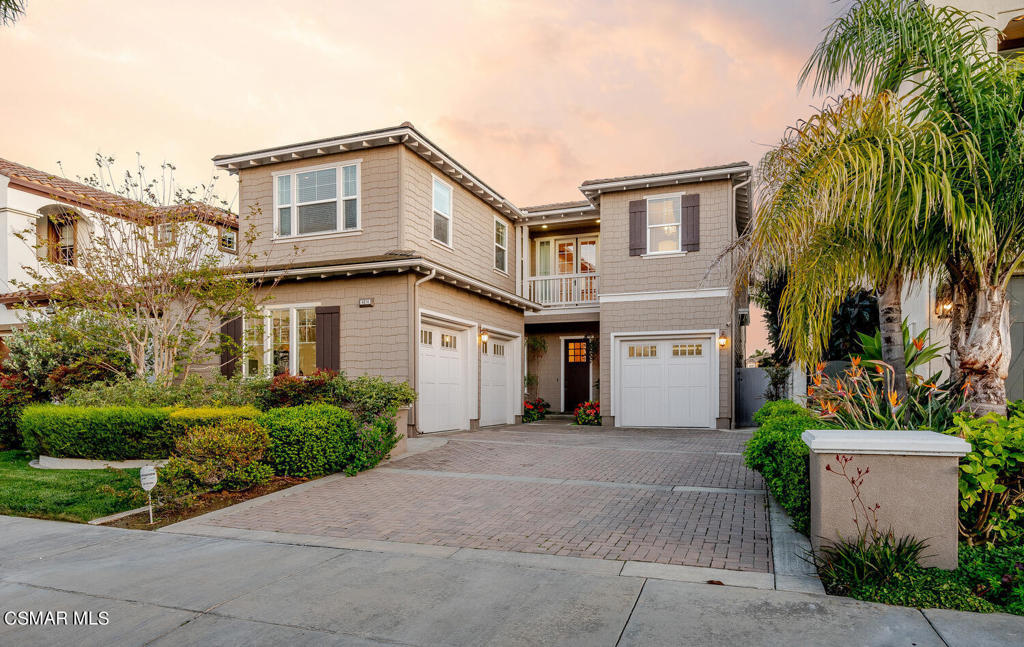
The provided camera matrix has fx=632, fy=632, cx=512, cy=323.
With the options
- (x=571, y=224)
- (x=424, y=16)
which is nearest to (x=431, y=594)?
(x=424, y=16)

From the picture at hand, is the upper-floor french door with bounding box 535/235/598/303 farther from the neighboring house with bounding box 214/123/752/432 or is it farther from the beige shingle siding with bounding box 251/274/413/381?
the beige shingle siding with bounding box 251/274/413/381

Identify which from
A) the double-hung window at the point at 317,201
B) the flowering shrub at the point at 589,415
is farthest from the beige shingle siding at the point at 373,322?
the flowering shrub at the point at 589,415

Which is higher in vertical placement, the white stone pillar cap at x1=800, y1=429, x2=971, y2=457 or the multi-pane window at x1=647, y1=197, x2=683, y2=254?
the multi-pane window at x1=647, y1=197, x2=683, y2=254

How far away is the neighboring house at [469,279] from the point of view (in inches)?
518

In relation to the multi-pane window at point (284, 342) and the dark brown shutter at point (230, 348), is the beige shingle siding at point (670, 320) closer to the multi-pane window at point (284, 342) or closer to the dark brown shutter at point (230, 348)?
the multi-pane window at point (284, 342)

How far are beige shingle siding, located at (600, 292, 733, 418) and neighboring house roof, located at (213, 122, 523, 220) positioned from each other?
5137 millimetres

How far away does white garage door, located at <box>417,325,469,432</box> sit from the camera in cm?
1348

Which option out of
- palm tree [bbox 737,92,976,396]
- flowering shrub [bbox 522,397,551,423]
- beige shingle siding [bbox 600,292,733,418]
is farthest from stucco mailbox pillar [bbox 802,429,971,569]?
flowering shrub [bbox 522,397,551,423]

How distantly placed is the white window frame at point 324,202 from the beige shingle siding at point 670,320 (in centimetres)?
682

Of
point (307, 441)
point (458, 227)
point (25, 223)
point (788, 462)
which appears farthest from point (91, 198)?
point (788, 462)

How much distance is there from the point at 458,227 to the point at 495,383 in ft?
14.1

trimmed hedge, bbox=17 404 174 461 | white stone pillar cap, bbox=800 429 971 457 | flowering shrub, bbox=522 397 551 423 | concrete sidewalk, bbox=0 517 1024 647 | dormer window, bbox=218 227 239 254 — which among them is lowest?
flowering shrub, bbox=522 397 551 423

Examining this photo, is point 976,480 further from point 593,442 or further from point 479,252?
point 479,252

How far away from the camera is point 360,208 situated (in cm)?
1354
